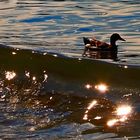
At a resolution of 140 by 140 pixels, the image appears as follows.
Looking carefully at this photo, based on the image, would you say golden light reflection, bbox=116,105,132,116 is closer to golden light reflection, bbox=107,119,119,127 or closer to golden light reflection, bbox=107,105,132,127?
Answer: golden light reflection, bbox=107,105,132,127

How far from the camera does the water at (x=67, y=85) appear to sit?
355 inches

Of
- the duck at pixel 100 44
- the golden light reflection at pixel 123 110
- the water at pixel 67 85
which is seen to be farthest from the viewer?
the duck at pixel 100 44

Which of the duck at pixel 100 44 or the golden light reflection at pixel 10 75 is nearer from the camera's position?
the golden light reflection at pixel 10 75

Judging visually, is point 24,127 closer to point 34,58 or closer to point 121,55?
point 34,58

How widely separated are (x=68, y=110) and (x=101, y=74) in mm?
1703

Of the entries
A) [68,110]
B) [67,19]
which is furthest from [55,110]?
[67,19]

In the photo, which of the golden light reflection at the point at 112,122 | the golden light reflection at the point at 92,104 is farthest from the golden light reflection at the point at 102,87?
the golden light reflection at the point at 112,122

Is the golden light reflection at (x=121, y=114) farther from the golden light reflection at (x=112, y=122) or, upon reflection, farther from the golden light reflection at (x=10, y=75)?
the golden light reflection at (x=10, y=75)

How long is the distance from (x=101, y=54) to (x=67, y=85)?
197 inches

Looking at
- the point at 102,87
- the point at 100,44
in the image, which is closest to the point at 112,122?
the point at 102,87

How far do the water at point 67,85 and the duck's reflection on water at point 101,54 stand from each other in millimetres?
166

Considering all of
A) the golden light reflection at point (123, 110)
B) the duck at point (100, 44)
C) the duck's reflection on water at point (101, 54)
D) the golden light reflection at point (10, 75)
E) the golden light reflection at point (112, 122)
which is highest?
the duck at point (100, 44)

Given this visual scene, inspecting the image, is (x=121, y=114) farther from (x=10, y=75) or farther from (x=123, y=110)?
(x=10, y=75)

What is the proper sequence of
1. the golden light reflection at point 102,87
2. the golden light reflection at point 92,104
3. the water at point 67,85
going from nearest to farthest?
the water at point 67,85 → the golden light reflection at point 92,104 → the golden light reflection at point 102,87
